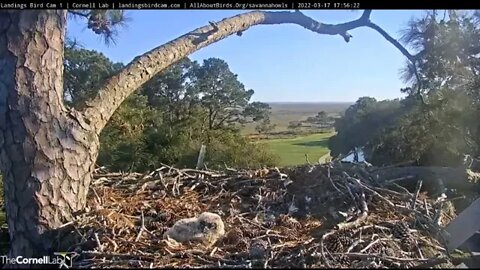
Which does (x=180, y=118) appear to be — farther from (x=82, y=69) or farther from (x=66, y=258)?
(x=66, y=258)

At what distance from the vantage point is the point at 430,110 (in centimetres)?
379

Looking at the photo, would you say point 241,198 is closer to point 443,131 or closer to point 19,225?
point 19,225

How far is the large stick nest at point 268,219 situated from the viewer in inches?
57.8

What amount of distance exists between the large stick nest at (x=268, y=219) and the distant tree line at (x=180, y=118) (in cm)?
196

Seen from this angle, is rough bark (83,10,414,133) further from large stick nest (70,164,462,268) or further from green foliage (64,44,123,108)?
green foliage (64,44,123,108)

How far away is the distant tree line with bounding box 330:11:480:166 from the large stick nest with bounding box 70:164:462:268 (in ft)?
3.02

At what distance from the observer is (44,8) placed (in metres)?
1.62

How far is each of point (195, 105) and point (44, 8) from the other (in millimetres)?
4508

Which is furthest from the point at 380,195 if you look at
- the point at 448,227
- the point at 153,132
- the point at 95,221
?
the point at 153,132

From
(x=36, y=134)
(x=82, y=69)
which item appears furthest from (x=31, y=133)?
(x=82, y=69)

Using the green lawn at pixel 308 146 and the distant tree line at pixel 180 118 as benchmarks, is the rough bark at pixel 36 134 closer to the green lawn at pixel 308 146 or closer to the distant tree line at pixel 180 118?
the distant tree line at pixel 180 118

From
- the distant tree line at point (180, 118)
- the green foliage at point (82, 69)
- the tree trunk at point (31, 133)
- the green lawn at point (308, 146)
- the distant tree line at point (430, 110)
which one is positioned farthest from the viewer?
the distant tree line at point (180, 118)

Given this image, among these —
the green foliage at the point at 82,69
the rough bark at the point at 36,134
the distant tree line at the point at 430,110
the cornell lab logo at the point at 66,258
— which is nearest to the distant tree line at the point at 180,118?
the green foliage at the point at 82,69

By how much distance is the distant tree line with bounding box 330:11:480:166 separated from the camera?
2900 millimetres
